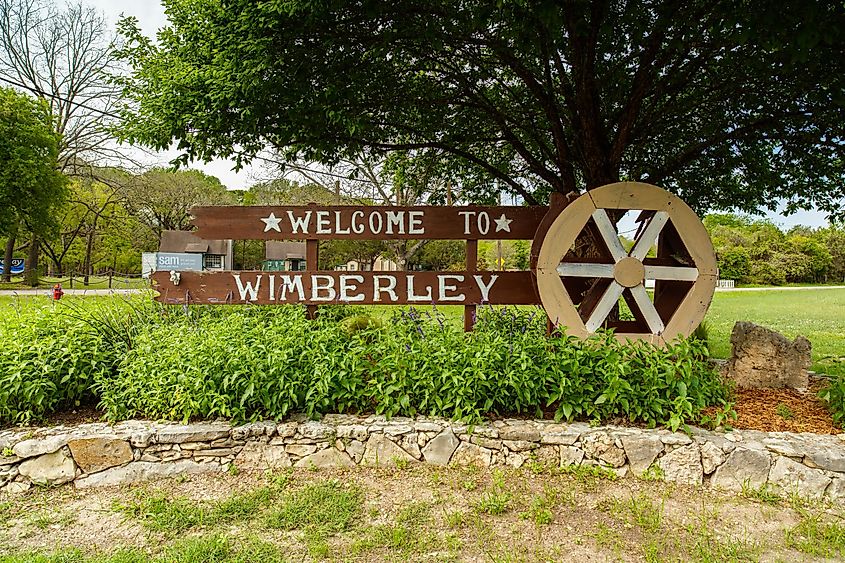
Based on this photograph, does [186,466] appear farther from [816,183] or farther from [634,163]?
[816,183]

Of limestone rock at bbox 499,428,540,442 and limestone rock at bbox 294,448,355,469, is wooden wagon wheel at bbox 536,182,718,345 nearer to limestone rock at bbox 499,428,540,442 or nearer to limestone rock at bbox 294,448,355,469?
limestone rock at bbox 499,428,540,442

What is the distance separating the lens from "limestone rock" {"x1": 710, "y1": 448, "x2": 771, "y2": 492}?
3.59 metres

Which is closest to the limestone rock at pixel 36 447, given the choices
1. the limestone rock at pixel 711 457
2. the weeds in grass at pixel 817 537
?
the limestone rock at pixel 711 457

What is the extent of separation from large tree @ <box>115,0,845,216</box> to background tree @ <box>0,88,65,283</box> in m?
14.7

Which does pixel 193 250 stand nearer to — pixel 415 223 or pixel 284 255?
pixel 284 255

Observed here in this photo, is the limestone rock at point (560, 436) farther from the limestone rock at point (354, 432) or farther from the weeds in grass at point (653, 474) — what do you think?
the limestone rock at point (354, 432)

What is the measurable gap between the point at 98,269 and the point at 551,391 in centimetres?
3633

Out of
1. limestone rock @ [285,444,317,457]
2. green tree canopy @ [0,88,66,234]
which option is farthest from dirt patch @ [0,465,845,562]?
green tree canopy @ [0,88,66,234]

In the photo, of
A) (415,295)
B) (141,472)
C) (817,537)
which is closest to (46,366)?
(141,472)

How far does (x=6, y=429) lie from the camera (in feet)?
12.6

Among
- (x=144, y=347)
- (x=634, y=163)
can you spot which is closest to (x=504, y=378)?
(x=144, y=347)

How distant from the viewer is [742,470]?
3607 mm

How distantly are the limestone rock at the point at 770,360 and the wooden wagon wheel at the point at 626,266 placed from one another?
1.60 feet

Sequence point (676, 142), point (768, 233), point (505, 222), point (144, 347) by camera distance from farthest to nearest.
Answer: point (768, 233), point (676, 142), point (505, 222), point (144, 347)
